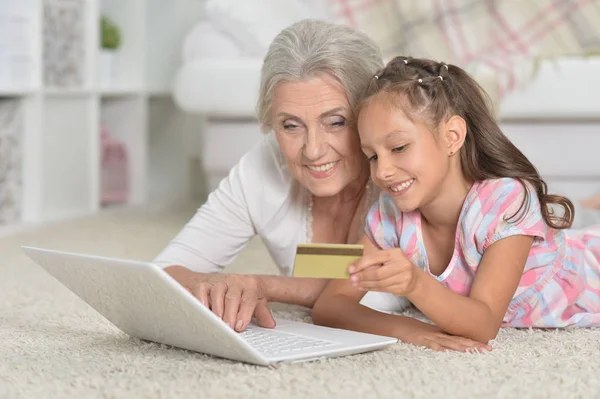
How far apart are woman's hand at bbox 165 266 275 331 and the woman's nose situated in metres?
0.22

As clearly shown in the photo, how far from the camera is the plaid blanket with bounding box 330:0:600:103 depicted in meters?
3.17

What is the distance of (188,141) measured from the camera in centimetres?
408

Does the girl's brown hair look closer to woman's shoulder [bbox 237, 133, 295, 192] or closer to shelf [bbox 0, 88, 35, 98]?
woman's shoulder [bbox 237, 133, 295, 192]

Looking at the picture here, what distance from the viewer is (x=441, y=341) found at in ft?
4.36

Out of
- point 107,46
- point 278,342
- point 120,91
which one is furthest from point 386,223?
point 107,46

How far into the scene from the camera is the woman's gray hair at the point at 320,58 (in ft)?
5.08

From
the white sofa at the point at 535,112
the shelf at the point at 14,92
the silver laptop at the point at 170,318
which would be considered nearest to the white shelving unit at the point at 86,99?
the shelf at the point at 14,92

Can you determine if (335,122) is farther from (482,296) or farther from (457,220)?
(482,296)

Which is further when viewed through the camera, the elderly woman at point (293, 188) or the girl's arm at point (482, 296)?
the elderly woman at point (293, 188)

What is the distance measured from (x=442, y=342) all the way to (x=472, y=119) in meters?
0.36

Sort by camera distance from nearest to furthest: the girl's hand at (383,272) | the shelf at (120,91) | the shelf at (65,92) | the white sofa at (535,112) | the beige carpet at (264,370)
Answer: the beige carpet at (264,370) → the girl's hand at (383,272) → the white sofa at (535,112) → the shelf at (65,92) → the shelf at (120,91)

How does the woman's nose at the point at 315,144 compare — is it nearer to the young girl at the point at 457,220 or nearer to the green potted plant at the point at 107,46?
the young girl at the point at 457,220

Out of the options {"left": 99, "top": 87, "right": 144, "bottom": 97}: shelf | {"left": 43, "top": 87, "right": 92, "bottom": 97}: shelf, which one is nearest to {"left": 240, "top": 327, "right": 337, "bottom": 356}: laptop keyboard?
{"left": 43, "top": 87, "right": 92, "bottom": 97}: shelf

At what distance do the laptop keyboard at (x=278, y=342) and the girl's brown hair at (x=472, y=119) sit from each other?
369 mm
